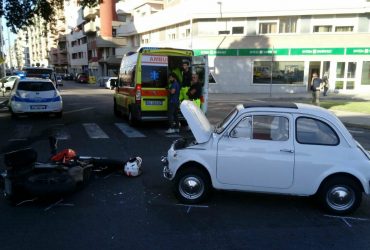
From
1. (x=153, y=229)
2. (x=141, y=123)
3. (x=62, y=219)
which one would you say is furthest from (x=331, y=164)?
(x=141, y=123)

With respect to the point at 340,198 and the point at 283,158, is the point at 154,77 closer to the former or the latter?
the point at 283,158

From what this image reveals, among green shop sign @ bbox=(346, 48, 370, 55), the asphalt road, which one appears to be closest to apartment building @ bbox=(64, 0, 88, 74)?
green shop sign @ bbox=(346, 48, 370, 55)

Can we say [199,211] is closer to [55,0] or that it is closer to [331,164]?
[331,164]

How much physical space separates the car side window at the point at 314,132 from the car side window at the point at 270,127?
0.56 feet

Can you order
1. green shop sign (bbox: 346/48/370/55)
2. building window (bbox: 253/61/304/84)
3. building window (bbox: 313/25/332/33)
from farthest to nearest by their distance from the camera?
building window (bbox: 253/61/304/84)
building window (bbox: 313/25/332/33)
green shop sign (bbox: 346/48/370/55)

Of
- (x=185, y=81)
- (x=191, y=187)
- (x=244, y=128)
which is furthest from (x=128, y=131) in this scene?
(x=244, y=128)

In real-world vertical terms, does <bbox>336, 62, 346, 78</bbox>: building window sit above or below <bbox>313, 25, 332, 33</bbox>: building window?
below

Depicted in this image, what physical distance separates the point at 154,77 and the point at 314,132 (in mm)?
7025

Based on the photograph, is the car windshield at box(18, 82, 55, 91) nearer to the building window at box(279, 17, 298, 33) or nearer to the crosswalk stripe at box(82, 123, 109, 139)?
the crosswalk stripe at box(82, 123, 109, 139)

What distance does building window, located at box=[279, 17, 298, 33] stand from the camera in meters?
30.1

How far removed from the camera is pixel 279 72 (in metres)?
30.6

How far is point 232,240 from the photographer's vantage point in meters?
4.07

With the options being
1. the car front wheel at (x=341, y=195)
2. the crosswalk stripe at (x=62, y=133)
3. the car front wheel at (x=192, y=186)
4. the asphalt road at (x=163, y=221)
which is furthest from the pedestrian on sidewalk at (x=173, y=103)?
the car front wheel at (x=341, y=195)

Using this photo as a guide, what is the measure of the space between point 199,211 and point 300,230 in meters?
1.33
